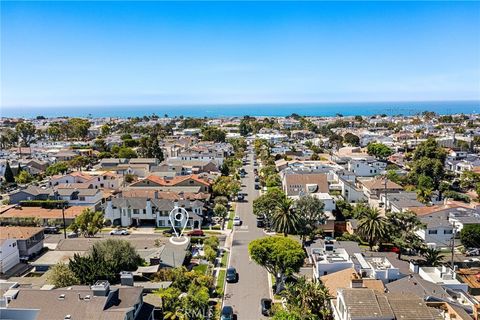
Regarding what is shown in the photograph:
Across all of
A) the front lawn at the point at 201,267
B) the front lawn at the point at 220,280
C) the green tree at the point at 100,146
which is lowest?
the front lawn at the point at 220,280

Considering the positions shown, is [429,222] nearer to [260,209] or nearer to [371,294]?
[260,209]

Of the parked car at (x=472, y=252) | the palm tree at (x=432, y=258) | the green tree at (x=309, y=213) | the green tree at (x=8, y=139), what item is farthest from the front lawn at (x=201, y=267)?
the green tree at (x=8, y=139)

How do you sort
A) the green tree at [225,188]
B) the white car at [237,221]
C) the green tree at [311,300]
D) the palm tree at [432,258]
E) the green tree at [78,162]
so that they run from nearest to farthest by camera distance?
the green tree at [311,300]
the palm tree at [432,258]
the white car at [237,221]
the green tree at [225,188]
the green tree at [78,162]

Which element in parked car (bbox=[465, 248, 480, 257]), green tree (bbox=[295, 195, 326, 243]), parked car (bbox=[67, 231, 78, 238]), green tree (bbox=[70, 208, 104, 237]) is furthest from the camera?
parked car (bbox=[67, 231, 78, 238])

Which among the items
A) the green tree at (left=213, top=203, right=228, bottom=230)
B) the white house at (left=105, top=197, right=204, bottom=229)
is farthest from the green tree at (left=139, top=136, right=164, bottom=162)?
the green tree at (left=213, top=203, right=228, bottom=230)

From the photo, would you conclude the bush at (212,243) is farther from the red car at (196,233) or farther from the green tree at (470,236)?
the green tree at (470,236)

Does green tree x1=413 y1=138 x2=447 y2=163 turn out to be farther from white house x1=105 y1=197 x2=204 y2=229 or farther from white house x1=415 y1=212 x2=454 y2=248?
white house x1=105 y1=197 x2=204 y2=229
